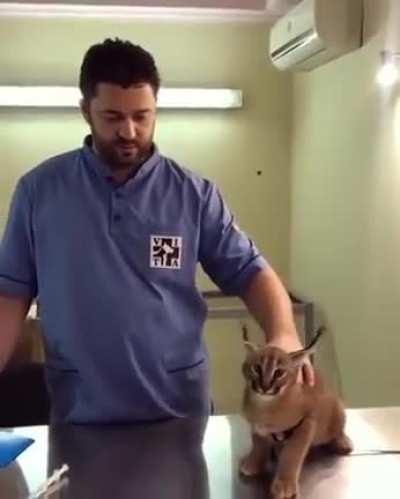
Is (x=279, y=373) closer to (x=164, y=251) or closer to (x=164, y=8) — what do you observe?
(x=164, y=251)

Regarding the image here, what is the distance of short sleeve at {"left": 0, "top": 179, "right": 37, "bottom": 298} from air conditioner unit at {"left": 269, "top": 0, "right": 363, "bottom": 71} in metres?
1.63

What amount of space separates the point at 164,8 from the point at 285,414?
294 cm

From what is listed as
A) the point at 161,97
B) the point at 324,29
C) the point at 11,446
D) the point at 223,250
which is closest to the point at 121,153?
the point at 223,250

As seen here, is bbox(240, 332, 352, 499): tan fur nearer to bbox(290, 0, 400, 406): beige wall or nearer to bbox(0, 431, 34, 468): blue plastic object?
bbox(0, 431, 34, 468): blue plastic object

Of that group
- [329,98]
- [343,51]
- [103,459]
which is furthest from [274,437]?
[329,98]

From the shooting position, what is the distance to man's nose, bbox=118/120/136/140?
1.70 meters

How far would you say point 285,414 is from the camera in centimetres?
128

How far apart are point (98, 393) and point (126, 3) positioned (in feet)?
8.04

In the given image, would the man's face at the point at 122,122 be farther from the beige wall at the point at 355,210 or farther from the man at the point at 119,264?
the beige wall at the point at 355,210

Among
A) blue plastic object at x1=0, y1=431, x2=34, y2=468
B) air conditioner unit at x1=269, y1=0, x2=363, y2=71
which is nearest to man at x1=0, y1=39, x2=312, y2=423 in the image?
blue plastic object at x1=0, y1=431, x2=34, y2=468

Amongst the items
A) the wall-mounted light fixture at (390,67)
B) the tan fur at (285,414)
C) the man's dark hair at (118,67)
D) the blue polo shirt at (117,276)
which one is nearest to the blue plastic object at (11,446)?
the blue polo shirt at (117,276)

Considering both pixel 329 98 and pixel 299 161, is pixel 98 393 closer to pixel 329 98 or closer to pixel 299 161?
pixel 329 98

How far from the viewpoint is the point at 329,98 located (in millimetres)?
3623

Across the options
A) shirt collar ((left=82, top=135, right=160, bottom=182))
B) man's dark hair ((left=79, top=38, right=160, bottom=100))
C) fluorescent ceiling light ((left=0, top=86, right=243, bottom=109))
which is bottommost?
shirt collar ((left=82, top=135, right=160, bottom=182))
